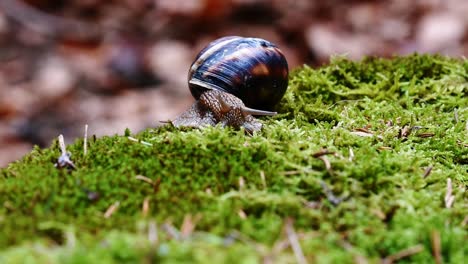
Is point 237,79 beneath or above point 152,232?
above

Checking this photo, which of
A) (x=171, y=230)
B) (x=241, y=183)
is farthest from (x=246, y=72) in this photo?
(x=171, y=230)

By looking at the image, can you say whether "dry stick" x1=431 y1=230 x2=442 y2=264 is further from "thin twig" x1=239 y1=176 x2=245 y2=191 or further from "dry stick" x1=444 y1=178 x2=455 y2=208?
"thin twig" x1=239 y1=176 x2=245 y2=191

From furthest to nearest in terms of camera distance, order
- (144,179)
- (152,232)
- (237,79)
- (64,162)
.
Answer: (237,79), (64,162), (144,179), (152,232)

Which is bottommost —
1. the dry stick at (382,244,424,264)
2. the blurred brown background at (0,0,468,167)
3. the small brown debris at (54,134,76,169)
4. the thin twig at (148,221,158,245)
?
the dry stick at (382,244,424,264)

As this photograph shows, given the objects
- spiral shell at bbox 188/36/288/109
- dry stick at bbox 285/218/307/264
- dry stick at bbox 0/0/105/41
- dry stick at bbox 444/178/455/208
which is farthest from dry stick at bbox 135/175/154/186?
Answer: dry stick at bbox 0/0/105/41

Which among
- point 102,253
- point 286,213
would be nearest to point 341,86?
point 286,213

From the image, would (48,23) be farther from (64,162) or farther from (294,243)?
(294,243)
